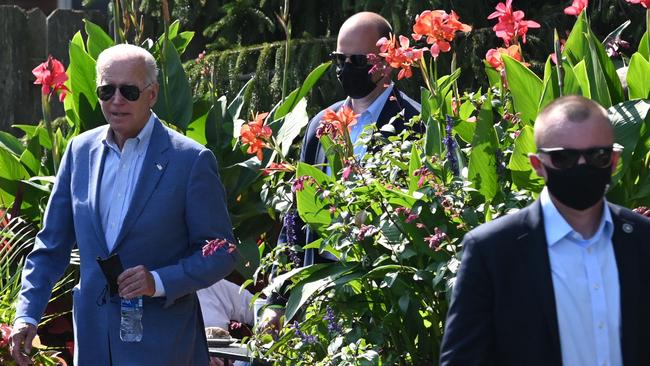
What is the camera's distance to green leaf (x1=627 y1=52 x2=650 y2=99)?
498 centimetres

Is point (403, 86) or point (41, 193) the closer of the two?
point (41, 193)

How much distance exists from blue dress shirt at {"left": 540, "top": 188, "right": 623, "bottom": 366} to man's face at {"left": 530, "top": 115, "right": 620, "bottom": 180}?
217mm

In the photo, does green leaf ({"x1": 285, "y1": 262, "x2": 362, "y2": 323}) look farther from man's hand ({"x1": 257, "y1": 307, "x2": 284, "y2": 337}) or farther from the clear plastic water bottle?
the clear plastic water bottle

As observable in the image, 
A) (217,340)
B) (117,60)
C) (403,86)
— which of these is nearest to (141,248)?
(117,60)

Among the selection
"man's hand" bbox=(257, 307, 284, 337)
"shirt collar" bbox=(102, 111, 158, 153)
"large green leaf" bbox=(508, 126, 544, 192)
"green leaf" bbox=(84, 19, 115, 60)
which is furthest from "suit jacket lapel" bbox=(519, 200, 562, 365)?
"green leaf" bbox=(84, 19, 115, 60)

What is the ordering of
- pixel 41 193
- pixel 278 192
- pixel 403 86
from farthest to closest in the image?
pixel 403 86 < pixel 41 193 < pixel 278 192

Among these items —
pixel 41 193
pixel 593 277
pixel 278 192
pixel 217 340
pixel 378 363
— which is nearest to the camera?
pixel 593 277

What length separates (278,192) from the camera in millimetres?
5414

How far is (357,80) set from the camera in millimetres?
5715

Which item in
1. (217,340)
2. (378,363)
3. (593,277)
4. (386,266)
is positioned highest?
(593,277)

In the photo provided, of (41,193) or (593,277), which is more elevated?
(593,277)

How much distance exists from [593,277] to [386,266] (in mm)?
1390

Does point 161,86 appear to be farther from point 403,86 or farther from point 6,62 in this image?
point 6,62

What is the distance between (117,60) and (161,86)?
2.32m
